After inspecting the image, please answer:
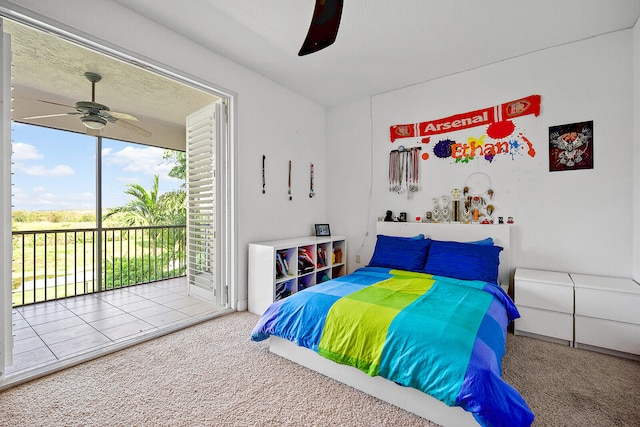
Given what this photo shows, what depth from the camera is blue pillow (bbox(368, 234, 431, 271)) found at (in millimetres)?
2994

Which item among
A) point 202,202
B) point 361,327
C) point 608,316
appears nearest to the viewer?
point 361,327

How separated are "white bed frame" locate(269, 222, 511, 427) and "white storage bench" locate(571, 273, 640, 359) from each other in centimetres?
68

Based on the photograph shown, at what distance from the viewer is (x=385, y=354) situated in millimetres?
1598

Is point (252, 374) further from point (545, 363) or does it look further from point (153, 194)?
point (153, 194)

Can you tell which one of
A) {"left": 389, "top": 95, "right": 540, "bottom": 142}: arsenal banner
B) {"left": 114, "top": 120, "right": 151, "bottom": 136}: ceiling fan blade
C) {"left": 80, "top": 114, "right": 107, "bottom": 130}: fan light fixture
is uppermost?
{"left": 114, "top": 120, "right": 151, "bottom": 136}: ceiling fan blade

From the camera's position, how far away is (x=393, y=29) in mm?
2500

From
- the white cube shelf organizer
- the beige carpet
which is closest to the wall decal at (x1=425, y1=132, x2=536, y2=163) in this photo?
the white cube shelf organizer

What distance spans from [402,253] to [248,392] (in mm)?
2005

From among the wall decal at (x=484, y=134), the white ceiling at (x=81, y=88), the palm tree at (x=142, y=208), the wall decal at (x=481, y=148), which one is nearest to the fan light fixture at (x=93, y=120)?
the white ceiling at (x=81, y=88)

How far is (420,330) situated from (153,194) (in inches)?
207

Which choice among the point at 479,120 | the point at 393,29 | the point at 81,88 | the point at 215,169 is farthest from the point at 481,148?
the point at 81,88

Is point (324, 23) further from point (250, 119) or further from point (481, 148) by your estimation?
point (481, 148)

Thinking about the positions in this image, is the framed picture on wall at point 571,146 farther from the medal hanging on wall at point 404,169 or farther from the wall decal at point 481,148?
the medal hanging on wall at point 404,169

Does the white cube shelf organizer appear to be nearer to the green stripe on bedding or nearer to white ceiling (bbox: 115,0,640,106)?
the green stripe on bedding
